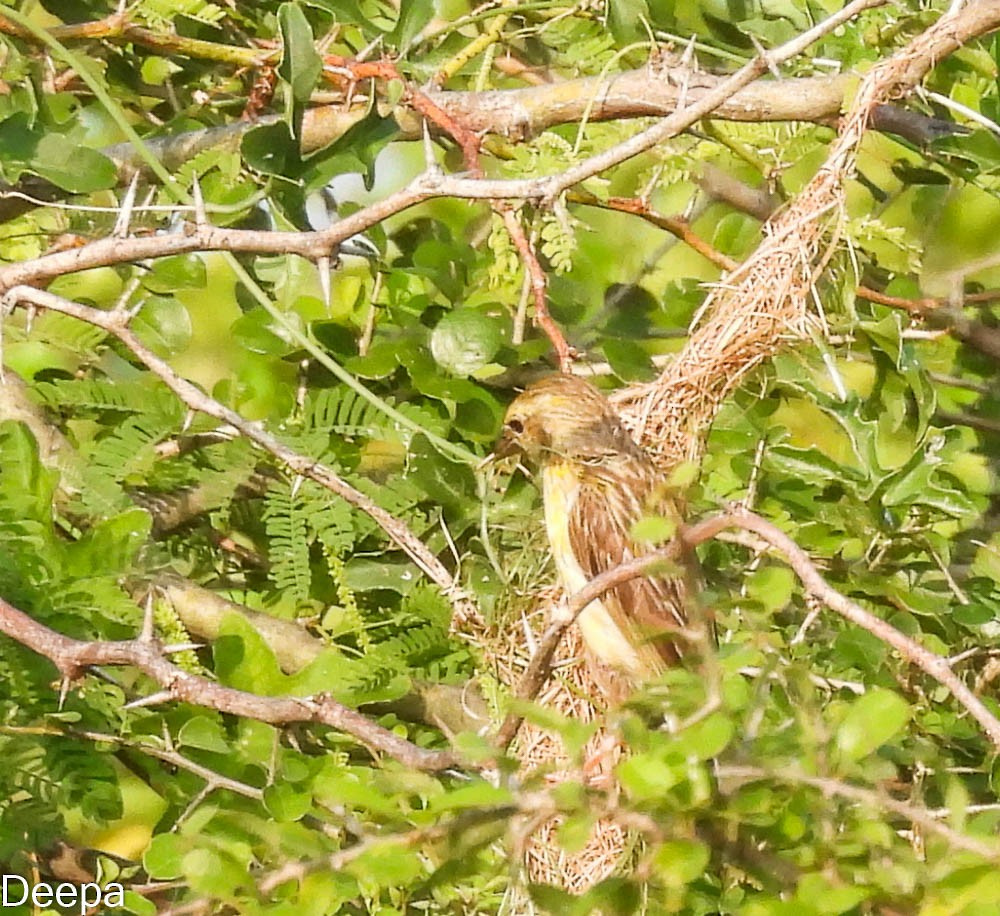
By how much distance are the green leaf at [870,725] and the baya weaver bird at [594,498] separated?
898 mm

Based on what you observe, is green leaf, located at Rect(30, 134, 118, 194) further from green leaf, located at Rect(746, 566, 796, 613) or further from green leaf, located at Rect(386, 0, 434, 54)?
green leaf, located at Rect(746, 566, 796, 613)

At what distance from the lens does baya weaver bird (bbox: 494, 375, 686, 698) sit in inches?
89.6

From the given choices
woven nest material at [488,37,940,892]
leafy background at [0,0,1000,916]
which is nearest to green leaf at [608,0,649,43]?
leafy background at [0,0,1000,916]

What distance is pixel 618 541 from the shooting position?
2422 mm

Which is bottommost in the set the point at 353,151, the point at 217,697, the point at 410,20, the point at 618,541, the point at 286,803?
the point at 618,541

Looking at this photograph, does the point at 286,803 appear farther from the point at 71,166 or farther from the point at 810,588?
the point at 71,166

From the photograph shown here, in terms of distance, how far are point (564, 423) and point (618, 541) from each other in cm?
23

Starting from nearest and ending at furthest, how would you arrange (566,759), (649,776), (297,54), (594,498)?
1. (649,776)
2. (566,759)
3. (297,54)
4. (594,498)

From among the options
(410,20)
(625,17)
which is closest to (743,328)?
Answer: (625,17)

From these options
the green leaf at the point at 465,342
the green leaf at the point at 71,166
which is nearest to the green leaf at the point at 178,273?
the green leaf at the point at 71,166

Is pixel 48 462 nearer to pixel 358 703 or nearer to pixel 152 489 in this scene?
pixel 152 489

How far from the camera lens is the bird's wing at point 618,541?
91.0 inches

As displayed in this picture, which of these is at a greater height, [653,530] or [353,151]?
[653,530]

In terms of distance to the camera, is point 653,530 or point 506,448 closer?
point 653,530
